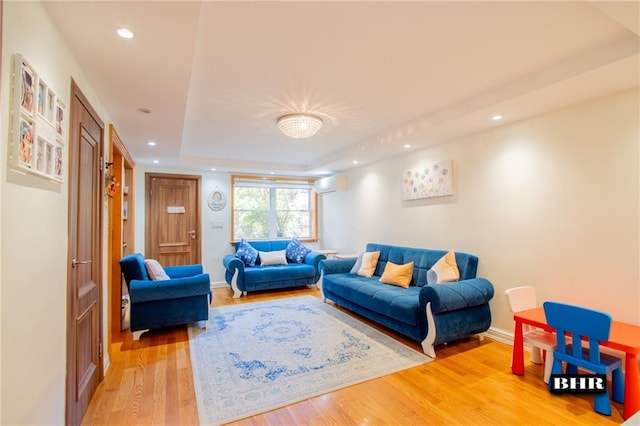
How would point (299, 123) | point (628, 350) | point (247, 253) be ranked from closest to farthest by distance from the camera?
point (628, 350), point (299, 123), point (247, 253)

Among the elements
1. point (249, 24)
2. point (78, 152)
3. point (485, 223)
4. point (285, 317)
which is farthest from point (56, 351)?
point (485, 223)

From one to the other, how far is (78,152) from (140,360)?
1.99 metres

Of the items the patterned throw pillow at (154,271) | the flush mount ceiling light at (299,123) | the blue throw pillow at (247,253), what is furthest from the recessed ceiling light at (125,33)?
the blue throw pillow at (247,253)

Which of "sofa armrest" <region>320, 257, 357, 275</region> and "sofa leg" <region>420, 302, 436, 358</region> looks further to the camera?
"sofa armrest" <region>320, 257, 357, 275</region>

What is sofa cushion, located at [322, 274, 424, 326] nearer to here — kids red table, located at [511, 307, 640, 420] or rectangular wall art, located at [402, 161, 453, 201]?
kids red table, located at [511, 307, 640, 420]

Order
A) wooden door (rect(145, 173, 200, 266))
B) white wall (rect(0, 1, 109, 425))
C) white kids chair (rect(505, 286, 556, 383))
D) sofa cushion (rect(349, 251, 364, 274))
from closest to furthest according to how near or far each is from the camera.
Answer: white wall (rect(0, 1, 109, 425)) → white kids chair (rect(505, 286, 556, 383)) → sofa cushion (rect(349, 251, 364, 274)) → wooden door (rect(145, 173, 200, 266))

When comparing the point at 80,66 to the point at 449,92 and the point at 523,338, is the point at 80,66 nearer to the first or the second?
the point at 449,92

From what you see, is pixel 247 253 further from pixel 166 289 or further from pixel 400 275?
pixel 400 275

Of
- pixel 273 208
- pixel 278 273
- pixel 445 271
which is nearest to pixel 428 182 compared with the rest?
pixel 445 271

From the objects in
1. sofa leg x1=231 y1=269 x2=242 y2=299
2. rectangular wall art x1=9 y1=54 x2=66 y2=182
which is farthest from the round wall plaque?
rectangular wall art x1=9 y1=54 x2=66 y2=182

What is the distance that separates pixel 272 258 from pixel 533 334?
4069 millimetres

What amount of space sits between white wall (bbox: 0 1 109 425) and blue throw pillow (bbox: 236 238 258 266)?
3845 millimetres

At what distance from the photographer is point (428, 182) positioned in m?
4.09

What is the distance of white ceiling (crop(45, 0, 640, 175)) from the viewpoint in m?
1.59
